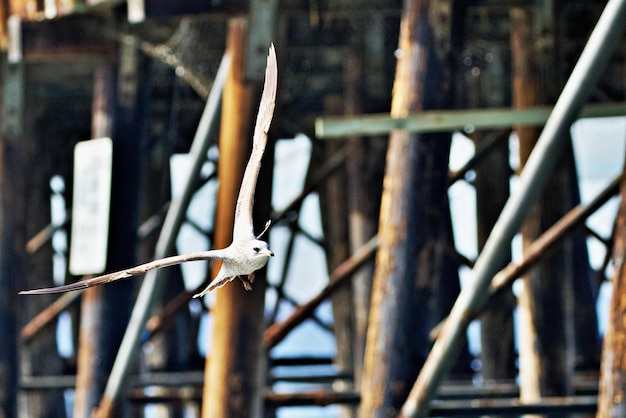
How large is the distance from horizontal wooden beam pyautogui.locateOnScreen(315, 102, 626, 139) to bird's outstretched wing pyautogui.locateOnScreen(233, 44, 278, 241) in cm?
385

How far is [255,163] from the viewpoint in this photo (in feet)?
12.0

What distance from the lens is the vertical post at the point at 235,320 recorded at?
26.9 feet

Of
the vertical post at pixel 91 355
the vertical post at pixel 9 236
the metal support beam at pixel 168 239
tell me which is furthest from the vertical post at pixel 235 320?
the vertical post at pixel 9 236

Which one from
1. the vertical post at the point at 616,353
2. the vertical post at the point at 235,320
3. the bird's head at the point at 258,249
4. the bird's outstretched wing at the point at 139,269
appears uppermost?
the vertical post at the point at 235,320

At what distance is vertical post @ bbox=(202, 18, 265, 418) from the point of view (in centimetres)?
820

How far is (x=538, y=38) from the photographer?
9750mm

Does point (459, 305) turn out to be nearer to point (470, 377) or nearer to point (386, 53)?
point (386, 53)

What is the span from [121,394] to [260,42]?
2.38 meters

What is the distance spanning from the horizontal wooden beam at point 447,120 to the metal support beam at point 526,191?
0.33 metres

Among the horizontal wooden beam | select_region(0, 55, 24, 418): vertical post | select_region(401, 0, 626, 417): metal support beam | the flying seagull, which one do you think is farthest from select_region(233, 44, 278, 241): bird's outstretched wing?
select_region(0, 55, 24, 418): vertical post

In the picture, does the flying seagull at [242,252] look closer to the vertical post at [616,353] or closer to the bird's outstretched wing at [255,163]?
the bird's outstretched wing at [255,163]

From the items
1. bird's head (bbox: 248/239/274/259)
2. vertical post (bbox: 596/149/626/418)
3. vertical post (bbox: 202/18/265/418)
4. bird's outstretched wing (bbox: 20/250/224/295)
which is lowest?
bird's outstretched wing (bbox: 20/250/224/295)

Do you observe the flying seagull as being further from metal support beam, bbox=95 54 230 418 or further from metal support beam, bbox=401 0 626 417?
metal support beam, bbox=95 54 230 418

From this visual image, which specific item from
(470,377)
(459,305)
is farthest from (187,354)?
(459,305)
